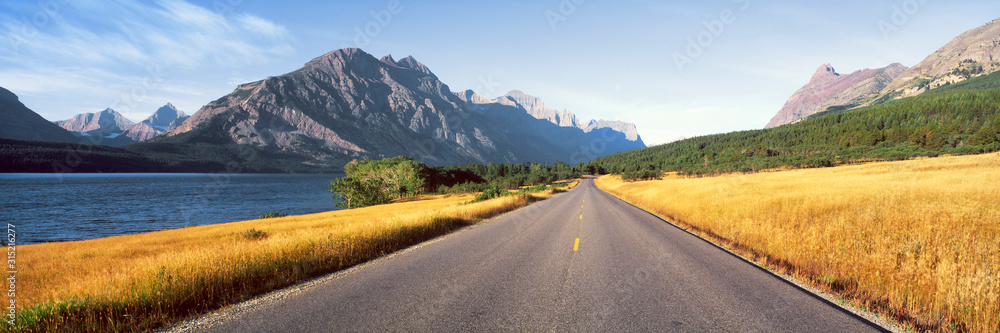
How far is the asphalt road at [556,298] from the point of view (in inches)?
170

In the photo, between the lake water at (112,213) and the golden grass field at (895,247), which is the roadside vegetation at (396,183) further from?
the golden grass field at (895,247)

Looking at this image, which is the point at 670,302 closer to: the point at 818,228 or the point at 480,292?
the point at 480,292

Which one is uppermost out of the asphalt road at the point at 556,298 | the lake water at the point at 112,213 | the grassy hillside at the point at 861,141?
the grassy hillside at the point at 861,141

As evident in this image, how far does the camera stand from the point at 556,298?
5340 mm

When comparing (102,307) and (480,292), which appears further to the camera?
(480,292)

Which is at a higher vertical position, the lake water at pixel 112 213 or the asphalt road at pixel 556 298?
the asphalt road at pixel 556 298

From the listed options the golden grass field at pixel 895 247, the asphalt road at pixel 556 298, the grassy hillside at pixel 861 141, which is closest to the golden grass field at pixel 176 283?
the asphalt road at pixel 556 298

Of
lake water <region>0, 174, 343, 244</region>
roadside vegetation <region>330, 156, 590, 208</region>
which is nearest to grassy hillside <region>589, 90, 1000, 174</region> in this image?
roadside vegetation <region>330, 156, 590, 208</region>

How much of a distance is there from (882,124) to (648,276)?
176339 millimetres

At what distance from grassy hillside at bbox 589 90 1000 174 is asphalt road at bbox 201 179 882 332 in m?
78.8

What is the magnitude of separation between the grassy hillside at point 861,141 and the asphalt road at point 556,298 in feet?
259

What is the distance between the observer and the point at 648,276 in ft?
21.3

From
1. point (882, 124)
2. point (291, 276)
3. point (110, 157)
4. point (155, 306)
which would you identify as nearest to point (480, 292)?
point (291, 276)

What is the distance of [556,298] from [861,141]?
5387 inches
